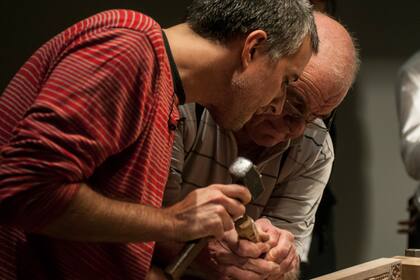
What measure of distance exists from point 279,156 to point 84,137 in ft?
2.64

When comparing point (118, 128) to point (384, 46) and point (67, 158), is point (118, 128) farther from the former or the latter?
point (384, 46)

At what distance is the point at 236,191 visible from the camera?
125 cm

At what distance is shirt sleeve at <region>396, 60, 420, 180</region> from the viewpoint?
2.64 meters

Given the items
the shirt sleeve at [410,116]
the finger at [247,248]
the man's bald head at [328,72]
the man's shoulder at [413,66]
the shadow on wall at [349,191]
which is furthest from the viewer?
the shadow on wall at [349,191]

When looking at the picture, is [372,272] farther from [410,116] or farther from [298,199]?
[410,116]

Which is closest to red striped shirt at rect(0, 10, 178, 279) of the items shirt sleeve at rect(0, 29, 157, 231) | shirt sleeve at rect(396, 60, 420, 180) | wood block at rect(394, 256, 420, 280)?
shirt sleeve at rect(0, 29, 157, 231)

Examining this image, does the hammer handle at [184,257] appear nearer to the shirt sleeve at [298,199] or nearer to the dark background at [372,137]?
the shirt sleeve at [298,199]

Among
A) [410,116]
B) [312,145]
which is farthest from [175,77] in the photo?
[410,116]

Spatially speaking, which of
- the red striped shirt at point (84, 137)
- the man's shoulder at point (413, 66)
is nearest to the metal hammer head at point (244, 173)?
the red striped shirt at point (84, 137)

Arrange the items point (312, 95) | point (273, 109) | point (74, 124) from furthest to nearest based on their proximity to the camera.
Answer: point (312, 95) → point (273, 109) → point (74, 124)

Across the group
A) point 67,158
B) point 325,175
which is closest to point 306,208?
point 325,175

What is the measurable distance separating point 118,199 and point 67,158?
0.15 metres

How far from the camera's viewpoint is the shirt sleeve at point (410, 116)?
2637 millimetres

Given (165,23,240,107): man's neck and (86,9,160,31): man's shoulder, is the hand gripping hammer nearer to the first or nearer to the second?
(165,23,240,107): man's neck
